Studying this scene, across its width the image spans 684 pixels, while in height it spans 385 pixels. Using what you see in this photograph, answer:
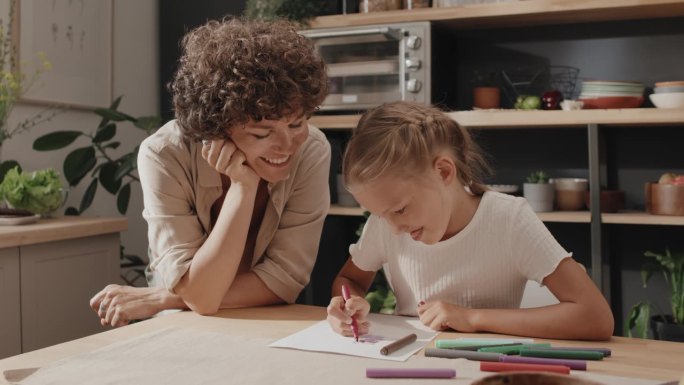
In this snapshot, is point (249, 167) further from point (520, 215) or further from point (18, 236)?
point (18, 236)

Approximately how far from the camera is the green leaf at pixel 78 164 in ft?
9.82

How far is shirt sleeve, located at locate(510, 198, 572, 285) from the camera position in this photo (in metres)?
1.30

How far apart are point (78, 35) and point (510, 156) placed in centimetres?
209

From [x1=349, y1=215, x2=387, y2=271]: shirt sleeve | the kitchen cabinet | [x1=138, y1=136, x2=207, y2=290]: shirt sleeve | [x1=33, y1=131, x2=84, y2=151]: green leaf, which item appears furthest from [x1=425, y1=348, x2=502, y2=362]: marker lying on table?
[x1=33, y1=131, x2=84, y2=151]: green leaf

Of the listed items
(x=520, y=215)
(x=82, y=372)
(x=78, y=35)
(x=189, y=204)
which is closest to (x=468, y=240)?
(x=520, y=215)

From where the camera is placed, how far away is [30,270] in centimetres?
222

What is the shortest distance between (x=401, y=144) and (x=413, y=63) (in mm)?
1735

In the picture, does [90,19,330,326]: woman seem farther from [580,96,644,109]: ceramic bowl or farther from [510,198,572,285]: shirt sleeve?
[580,96,644,109]: ceramic bowl

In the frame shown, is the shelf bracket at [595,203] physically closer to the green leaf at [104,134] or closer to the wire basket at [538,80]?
the wire basket at [538,80]

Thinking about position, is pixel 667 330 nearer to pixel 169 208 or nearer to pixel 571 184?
pixel 571 184

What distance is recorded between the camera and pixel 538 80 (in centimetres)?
329

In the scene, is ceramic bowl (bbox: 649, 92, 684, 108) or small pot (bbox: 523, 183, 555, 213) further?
small pot (bbox: 523, 183, 555, 213)

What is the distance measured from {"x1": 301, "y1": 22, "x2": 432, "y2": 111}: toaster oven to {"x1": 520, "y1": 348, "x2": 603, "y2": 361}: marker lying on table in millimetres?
2079

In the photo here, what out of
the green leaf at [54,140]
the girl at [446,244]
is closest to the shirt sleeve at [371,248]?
the girl at [446,244]
